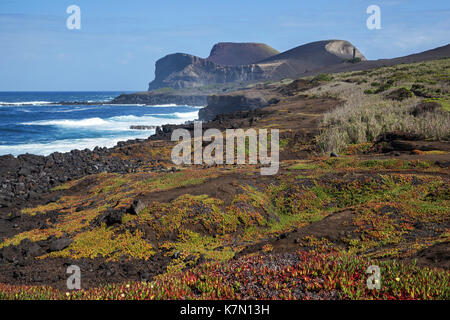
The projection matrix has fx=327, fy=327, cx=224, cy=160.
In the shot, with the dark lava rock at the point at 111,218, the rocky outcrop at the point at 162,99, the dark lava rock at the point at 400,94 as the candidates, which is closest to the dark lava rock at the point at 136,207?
the dark lava rock at the point at 111,218

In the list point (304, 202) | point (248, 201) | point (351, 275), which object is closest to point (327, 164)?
point (304, 202)

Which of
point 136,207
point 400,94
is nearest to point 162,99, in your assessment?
point 400,94

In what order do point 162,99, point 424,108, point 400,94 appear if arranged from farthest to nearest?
point 162,99, point 400,94, point 424,108

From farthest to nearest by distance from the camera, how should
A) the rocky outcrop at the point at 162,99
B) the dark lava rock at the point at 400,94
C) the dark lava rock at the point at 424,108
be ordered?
the rocky outcrop at the point at 162,99
the dark lava rock at the point at 400,94
the dark lava rock at the point at 424,108

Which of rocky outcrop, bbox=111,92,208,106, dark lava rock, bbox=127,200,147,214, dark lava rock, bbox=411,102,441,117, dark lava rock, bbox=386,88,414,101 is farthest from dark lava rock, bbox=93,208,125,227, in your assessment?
rocky outcrop, bbox=111,92,208,106

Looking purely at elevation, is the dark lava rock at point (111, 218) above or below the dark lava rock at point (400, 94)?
below

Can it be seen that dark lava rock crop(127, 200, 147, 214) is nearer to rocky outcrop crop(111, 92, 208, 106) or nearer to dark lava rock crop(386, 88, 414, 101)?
dark lava rock crop(386, 88, 414, 101)

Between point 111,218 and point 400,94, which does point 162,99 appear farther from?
point 111,218

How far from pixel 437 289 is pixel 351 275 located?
1.05m

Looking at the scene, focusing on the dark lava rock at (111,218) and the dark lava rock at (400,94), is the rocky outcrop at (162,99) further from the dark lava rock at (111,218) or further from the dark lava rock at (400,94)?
the dark lava rock at (111,218)

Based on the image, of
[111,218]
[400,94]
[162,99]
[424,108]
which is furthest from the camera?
[162,99]

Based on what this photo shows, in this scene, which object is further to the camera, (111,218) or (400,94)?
(400,94)
